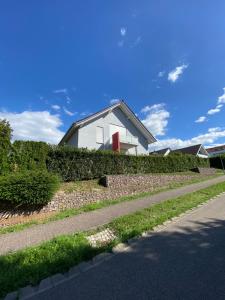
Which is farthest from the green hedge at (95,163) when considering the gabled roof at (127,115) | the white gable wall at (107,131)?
the gabled roof at (127,115)

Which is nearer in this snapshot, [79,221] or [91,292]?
[91,292]

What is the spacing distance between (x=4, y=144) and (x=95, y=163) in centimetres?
613

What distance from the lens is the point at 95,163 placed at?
1473cm

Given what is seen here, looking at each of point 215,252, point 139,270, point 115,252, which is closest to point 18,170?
point 115,252

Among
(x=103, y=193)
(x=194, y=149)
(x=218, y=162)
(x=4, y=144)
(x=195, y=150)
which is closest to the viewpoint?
(x=4, y=144)

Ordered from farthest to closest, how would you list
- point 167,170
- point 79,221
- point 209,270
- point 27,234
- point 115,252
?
point 167,170, point 79,221, point 27,234, point 115,252, point 209,270

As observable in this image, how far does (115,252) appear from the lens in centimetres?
473

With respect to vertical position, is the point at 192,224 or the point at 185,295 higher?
the point at 192,224

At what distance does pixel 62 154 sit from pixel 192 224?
8.78m

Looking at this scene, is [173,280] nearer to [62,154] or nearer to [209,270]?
[209,270]

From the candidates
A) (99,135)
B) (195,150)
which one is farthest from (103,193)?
(195,150)

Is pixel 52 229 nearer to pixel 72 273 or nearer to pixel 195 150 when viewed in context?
pixel 72 273

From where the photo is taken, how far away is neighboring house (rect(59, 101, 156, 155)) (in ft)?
73.2

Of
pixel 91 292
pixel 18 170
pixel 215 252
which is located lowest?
pixel 91 292
